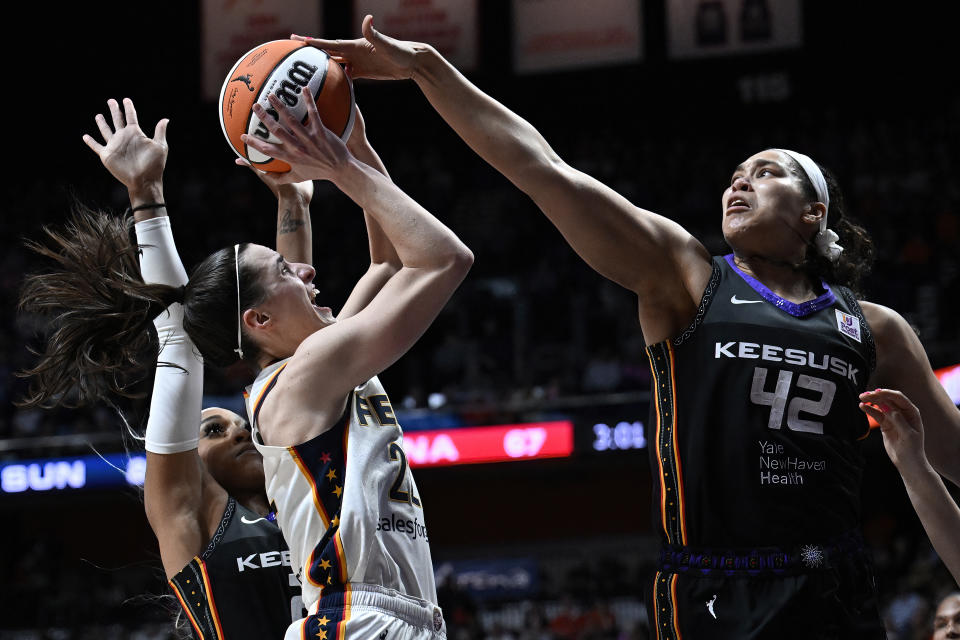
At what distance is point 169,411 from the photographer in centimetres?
320

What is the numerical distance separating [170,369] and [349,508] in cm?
88

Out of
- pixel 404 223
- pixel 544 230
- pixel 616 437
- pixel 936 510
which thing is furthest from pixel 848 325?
pixel 544 230

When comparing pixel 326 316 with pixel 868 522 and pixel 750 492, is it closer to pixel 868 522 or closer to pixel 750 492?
pixel 750 492

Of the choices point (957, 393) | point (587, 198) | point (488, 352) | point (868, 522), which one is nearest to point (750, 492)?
point (587, 198)

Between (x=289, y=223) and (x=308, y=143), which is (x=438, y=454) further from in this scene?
(x=308, y=143)

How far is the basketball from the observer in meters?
3.24

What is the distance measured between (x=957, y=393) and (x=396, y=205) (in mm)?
9420

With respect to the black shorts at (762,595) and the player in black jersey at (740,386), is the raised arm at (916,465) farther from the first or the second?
the black shorts at (762,595)

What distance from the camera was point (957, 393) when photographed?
35.8ft

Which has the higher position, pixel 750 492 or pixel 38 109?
pixel 38 109

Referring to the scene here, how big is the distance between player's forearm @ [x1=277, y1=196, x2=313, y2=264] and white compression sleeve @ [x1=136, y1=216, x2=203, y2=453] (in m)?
0.44

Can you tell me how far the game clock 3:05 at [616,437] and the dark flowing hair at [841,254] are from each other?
8825mm

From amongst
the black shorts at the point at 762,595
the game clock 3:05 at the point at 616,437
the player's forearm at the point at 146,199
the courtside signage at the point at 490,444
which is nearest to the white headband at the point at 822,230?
the black shorts at the point at 762,595

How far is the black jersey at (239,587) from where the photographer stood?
314cm
